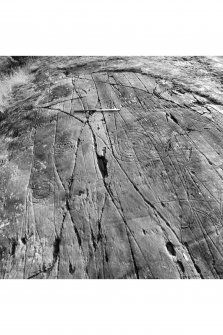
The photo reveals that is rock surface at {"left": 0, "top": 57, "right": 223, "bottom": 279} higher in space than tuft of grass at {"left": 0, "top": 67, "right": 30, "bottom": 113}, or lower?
lower

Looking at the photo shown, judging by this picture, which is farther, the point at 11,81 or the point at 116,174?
the point at 11,81

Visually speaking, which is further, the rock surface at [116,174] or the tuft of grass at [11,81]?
the tuft of grass at [11,81]

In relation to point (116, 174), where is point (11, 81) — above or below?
above

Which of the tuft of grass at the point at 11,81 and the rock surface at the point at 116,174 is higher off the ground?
the tuft of grass at the point at 11,81

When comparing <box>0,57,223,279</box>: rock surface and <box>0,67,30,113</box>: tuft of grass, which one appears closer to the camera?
<box>0,57,223,279</box>: rock surface
